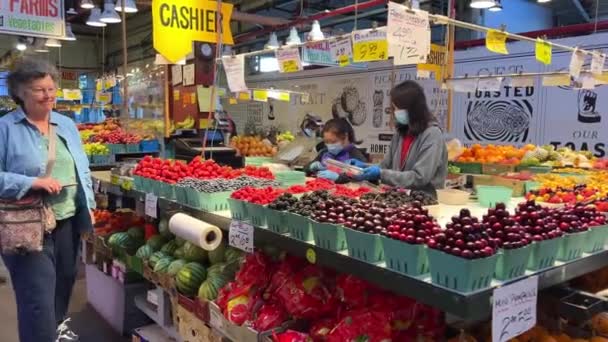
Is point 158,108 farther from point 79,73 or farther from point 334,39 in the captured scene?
point 79,73

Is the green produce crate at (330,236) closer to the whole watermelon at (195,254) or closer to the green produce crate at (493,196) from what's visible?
the green produce crate at (493,196)

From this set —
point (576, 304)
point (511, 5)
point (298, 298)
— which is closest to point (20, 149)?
point (298, 298)

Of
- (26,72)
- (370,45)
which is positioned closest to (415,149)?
(370,45)

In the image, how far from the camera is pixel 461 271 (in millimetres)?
1429

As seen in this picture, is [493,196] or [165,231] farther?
[165,231]

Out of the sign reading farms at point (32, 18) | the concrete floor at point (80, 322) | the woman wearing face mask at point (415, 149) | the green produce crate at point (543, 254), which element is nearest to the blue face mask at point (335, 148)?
the woman wearing face mask at point (415, 149)

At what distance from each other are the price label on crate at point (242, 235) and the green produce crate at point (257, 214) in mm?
32

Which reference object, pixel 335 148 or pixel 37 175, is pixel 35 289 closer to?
pixel 37 175

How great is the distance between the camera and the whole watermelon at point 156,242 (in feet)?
11.9

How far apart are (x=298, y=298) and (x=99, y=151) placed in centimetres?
446

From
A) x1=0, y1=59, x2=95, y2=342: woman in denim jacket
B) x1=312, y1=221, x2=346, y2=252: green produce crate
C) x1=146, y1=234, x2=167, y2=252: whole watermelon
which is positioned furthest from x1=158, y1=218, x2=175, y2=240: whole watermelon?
x1=312, y1=221, x2=346, y2=252: green produce crate

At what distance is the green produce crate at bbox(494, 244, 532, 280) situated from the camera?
1530 mm

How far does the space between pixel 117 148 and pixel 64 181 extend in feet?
10.9

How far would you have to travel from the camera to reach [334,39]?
365 cm
